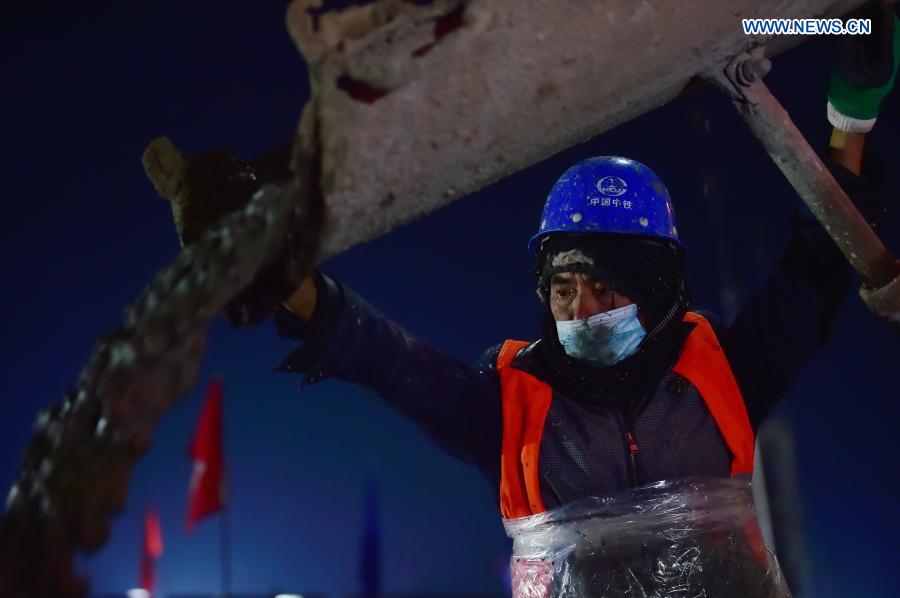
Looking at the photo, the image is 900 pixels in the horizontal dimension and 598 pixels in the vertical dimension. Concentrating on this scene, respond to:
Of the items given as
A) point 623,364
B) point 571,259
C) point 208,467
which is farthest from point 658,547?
point 208,467

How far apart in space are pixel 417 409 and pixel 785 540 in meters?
5.47

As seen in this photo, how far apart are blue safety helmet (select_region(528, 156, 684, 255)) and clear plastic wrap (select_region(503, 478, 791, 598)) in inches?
35.7

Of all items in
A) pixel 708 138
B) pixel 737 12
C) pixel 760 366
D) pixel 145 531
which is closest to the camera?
pixel 737 12

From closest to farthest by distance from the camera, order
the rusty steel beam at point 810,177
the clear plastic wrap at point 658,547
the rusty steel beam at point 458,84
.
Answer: the rusty steel beam at point 458,84, the rusty steel beam at point 810,177, the clear plastic wrap at point 658,547

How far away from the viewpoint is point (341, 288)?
1879 millimetres

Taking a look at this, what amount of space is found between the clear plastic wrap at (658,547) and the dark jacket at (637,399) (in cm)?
8

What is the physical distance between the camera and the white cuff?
6.99 ft

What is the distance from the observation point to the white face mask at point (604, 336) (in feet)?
7.95

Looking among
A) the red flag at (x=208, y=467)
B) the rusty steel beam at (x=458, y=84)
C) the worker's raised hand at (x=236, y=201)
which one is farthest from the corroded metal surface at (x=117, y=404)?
→ the red flag at (x=208, y=467)

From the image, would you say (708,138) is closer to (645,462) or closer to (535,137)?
(645,462)

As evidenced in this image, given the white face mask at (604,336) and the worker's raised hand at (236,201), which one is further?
the white face mask at (604,336)

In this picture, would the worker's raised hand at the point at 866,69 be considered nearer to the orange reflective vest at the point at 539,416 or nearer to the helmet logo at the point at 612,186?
the helmet logo at the point at 612,186

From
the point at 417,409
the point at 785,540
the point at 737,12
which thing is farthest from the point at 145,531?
the point at 737,12

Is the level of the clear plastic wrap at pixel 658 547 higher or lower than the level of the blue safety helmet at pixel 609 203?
lower
